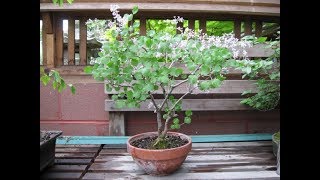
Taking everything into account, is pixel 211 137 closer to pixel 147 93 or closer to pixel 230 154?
pixel 230 154

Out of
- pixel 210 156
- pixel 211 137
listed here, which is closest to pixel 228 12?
pixel 211 137

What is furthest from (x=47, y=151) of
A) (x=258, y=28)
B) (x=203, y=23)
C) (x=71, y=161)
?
(x=258, y=28)

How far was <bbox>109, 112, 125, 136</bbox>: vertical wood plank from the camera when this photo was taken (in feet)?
10.9

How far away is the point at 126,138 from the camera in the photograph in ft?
10.5

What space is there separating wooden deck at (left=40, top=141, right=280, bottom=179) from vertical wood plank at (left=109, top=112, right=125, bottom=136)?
0.86 ft

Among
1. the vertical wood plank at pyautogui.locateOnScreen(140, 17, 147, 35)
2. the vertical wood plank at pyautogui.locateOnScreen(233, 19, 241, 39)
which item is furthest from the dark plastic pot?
the vertical wood plank at pyautogui.locateOnScreen(233, 19, 241, 39)

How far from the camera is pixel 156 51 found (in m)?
2.20

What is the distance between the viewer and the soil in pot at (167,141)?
2373 mm

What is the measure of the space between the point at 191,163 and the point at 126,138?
877mm

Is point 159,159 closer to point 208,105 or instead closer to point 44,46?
point 208,105

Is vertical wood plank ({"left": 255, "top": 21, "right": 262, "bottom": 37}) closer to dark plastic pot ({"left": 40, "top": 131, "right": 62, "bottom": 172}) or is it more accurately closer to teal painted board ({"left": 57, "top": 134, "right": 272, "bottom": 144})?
teal painted board ({"left": 57, "top": 134, "right": 272, "bottom": 144})

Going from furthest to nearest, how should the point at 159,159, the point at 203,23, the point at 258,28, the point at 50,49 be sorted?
the point at 258,28 < the point at 203,23 < the point at 50,49 < the point at 159,159

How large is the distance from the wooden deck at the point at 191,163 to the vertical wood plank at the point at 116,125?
0.86 feet

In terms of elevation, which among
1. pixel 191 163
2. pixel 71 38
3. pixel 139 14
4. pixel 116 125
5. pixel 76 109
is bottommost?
pixel 191 163
